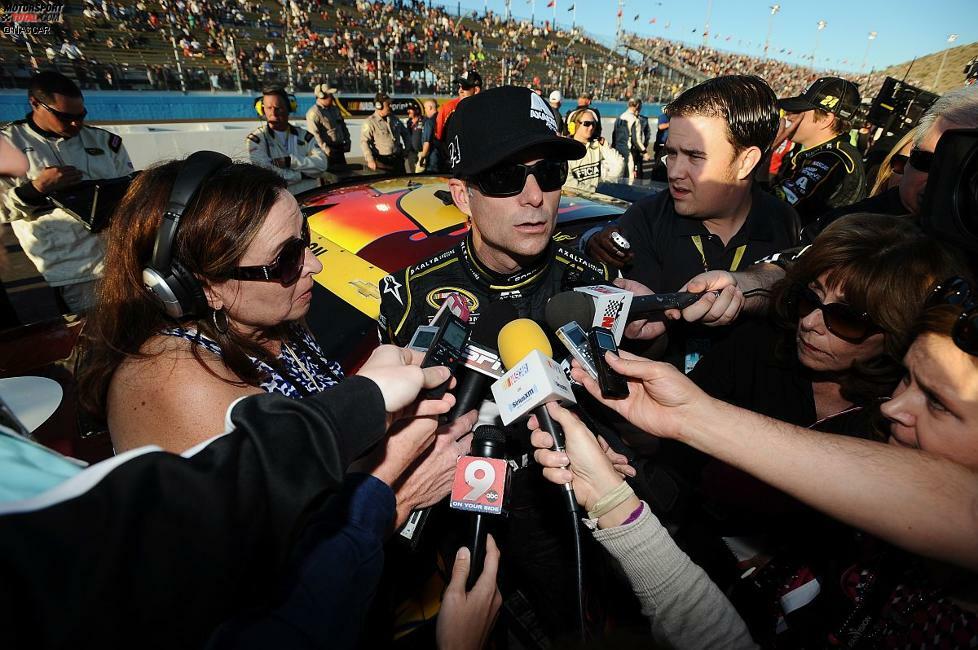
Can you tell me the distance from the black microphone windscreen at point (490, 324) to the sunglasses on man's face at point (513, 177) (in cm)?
46

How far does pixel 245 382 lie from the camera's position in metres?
1.58

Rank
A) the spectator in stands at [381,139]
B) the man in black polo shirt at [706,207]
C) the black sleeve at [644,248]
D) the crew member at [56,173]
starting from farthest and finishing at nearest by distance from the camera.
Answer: the spectator in stands at [381,139] → the crew member at [56,173] → the black sleeve at [644,248] → the man in black polo shirt at [706,207]

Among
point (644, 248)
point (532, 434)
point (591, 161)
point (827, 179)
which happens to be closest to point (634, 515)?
point (532, 434)

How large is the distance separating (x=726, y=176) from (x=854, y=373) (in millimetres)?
1199

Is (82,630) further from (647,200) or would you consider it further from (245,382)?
(647,200)

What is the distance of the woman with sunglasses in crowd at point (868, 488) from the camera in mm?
1100

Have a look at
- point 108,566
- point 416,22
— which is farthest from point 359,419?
point 416,22

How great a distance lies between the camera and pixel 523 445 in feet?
5.91

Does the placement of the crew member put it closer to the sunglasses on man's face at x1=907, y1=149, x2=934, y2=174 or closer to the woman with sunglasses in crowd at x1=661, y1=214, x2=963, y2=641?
the woman with sunglasses in crowd at x1=661, y1=214, x2=963, y2=641

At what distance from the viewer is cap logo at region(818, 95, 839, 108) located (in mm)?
4312

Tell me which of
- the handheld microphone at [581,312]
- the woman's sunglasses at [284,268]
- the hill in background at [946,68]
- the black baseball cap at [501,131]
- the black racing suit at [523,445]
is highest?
the hill in background at [946,68]

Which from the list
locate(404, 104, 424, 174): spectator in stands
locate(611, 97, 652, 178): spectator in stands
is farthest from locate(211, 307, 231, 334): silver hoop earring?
locate(611, 97, 652, 178): spectator in stands

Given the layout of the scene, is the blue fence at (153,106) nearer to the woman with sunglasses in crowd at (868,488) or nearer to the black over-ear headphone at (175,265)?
the black over-ear headphone at (175,265)

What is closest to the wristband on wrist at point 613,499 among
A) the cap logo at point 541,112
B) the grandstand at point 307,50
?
the cap logo at point 541,112
